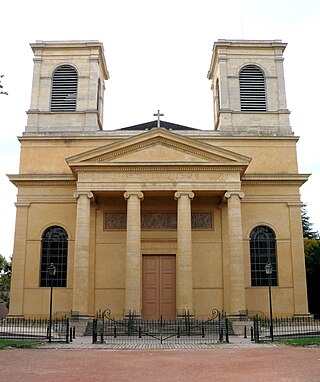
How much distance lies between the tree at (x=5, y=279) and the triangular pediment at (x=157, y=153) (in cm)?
3762

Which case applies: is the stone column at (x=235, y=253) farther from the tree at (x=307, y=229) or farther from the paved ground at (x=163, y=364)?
the tree at (x=307, y=229)

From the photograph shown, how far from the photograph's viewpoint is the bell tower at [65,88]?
3034cm

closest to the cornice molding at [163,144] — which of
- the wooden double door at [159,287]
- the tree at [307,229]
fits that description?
the wooden double door at [159,287]

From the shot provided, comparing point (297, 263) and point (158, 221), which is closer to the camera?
point (297, 263)

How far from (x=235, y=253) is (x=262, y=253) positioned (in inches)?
134

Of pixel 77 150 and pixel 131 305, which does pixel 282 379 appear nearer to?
pixel 131 305

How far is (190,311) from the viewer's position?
24.1 metres

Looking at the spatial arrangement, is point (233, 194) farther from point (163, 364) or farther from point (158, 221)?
point (163, 364)

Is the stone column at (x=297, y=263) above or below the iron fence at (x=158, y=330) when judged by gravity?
above

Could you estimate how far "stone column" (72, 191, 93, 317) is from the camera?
2430 cm

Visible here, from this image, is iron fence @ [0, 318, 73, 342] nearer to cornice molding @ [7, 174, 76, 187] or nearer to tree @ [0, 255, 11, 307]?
cornice molding @ [7, 174, 76, 187]

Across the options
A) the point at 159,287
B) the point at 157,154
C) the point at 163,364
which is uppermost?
the point at 157,154

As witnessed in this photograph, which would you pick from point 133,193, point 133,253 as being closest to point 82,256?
point 133,253

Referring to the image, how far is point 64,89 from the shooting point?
31.2 meters
